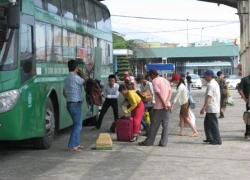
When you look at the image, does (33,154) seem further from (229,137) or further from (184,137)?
(229,137)

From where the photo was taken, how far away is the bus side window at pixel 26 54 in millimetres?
9336

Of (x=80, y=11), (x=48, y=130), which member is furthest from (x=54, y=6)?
(x=48, y=130)

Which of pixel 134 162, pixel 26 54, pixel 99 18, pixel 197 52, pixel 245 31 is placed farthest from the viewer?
pixel 197 52

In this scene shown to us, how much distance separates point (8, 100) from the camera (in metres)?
9.02

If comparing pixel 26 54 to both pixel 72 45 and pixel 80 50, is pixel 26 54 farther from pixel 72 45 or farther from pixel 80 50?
pixel 80 50

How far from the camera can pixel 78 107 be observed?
10.4 m

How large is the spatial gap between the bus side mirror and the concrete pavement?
8.06 feet

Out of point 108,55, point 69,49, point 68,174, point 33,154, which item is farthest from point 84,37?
point 68,174

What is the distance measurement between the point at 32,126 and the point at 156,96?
3.04 meters

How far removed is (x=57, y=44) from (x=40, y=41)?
4.32 feet

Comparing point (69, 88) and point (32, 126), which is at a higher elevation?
point (69, 88)

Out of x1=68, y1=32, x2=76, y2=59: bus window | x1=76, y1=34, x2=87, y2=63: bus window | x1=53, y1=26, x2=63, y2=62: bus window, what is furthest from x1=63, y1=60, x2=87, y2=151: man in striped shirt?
x1=76, y1=34, x2=87, y2=63: bus window

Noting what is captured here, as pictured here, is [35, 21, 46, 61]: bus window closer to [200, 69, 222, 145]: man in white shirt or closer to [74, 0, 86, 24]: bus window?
[74, 0, 86, 24]: bus window

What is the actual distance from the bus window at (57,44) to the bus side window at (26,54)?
5.68 feet
